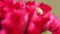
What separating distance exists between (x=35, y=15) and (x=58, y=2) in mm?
825

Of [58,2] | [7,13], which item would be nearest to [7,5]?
[7,13]

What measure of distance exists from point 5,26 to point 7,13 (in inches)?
0.9

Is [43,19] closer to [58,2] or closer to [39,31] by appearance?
[39,31]

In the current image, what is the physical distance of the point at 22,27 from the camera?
1.04ft

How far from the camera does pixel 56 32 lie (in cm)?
38

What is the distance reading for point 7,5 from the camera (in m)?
0.33

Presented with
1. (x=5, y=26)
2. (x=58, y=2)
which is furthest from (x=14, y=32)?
(x=58, y=2)

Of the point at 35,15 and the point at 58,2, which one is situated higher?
the point at 58,2

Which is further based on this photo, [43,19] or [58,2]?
[58,2]

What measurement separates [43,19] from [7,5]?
0.23ft

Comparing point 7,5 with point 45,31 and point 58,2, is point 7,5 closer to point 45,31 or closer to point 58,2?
point 45,31

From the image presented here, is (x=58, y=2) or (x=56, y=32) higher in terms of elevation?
(x=58, y=2)

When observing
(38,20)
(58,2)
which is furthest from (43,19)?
(58,2)

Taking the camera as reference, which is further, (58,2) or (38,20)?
(58,2)
